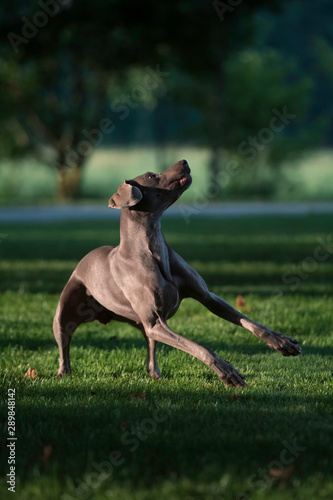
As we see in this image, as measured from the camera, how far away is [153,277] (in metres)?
4.56

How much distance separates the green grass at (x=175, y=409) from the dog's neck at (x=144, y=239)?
81 cm

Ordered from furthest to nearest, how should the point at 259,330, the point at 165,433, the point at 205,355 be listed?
1. the point at 259,330
2. the point at 205,355
3. the point at 165,433

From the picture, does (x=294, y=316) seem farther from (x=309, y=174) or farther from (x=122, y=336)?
(x=309, y=174)

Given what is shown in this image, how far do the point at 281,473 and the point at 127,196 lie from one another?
200 centimetres

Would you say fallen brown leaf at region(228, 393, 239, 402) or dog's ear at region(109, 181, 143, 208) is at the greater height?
dog's ear at region(109, 181, 143, 208)

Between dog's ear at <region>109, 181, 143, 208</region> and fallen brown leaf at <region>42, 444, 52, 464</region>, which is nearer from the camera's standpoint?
fallen brown leaf at <region>42, 444, 52, 464</region>

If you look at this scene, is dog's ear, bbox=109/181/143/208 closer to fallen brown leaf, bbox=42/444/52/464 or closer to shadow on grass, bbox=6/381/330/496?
shadow on grass, bbox=6/381/330/496

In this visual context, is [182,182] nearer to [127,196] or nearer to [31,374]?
[127,196]

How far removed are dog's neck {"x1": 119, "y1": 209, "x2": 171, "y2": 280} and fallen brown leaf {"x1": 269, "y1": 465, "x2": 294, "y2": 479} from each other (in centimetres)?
170

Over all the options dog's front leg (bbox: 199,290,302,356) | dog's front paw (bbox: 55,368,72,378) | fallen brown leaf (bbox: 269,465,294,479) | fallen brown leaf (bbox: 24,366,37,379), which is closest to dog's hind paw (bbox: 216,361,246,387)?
dog's front leg (bbox: 199,290,302,356)

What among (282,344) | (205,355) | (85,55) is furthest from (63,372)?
(85,55)

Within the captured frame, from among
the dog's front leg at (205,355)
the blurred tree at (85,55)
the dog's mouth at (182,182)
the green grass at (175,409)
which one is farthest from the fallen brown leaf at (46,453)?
the blurred tree at (85,55)

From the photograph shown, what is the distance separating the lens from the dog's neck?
4.63 m

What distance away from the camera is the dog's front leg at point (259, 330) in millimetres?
4508
